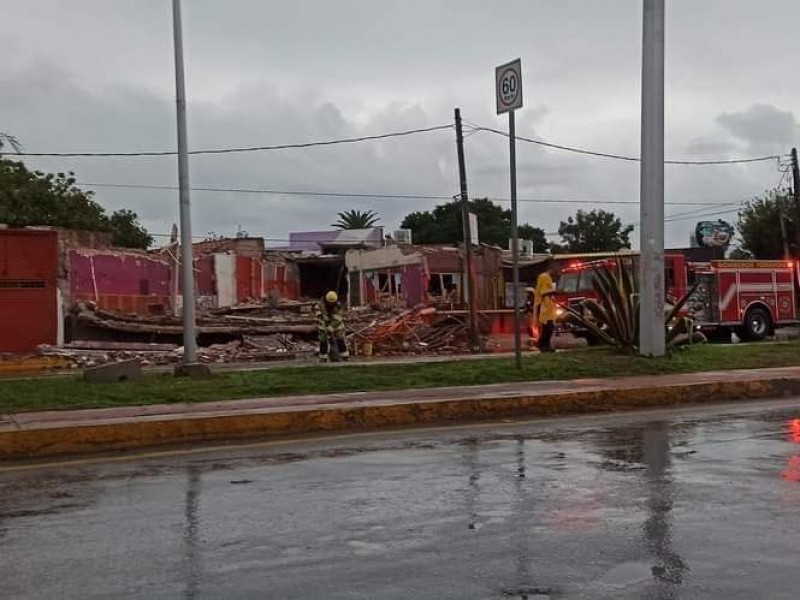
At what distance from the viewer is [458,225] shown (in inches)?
3172

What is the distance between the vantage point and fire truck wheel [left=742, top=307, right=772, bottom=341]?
27859 millimetres

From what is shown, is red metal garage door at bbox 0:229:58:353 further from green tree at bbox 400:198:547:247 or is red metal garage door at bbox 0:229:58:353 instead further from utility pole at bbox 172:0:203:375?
green tree at bbox 400:198:547:247

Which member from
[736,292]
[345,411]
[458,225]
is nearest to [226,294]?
[736,292]

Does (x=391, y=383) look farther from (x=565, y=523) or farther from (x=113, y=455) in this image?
(x=565, y=523)

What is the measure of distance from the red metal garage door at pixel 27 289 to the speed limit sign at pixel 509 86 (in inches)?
530

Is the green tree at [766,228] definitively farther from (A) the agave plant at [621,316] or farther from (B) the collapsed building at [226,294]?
(A) the agave plant at [621,316]

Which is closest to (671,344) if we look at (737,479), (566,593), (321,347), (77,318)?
(321,347)

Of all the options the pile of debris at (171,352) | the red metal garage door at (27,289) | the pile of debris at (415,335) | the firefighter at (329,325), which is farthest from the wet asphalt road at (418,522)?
the pile of debris at (415,335)

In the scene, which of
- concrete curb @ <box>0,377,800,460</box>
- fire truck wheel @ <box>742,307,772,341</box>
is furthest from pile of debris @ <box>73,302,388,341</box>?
concrete curb @ <box>0,377,800,460</box>

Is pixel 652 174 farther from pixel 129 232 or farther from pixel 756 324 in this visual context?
pixel 129 232

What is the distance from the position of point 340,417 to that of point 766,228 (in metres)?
48.0

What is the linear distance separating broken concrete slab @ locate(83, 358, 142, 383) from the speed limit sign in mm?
6366

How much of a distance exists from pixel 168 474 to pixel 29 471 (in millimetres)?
1264

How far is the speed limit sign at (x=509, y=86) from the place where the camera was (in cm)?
1191
